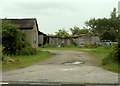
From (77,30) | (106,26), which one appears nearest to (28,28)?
(106,26)

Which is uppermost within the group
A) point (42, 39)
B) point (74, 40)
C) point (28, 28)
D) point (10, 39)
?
point (28, 28)

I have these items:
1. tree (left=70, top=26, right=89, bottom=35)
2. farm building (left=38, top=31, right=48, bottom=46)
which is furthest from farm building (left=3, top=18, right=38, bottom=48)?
tree (left=70, top=26, right=89, bottom=35)

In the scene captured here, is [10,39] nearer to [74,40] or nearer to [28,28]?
[28,28]

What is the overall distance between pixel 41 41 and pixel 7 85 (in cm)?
4592

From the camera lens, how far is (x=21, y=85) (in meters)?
12.2

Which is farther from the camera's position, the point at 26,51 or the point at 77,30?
the point at 77,30

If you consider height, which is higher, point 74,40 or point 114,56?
point 74,40

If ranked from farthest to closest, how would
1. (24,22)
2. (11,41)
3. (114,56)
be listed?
(24,22) → (11,41) → (114,56)

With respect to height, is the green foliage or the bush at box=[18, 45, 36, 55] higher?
the green foliage

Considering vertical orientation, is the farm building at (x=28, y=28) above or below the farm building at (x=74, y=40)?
above

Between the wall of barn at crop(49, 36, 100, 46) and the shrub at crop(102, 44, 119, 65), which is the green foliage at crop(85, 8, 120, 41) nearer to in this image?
the wall of barn at crop(49, 36, 100, 46)

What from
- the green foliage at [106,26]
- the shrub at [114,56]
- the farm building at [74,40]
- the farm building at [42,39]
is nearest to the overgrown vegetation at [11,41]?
the shrub at [114,56]

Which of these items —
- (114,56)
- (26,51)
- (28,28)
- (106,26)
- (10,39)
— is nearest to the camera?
(114,56)

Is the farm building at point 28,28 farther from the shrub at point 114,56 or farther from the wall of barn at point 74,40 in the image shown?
the wall of barn at point 74,40
